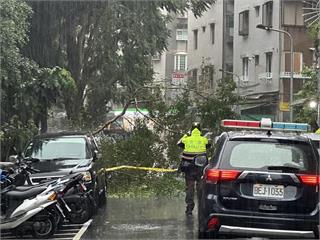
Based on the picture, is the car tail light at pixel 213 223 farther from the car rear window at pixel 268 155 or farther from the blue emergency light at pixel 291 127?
the blue emergency light at pixel 291 127

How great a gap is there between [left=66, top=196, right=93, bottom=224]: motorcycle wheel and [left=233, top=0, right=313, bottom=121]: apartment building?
2282cm

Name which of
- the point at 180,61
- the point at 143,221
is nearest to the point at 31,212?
the point at 143,221

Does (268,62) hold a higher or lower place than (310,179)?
higher

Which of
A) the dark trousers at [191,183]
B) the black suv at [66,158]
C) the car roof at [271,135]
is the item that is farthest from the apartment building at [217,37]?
the car roof at [271,135]

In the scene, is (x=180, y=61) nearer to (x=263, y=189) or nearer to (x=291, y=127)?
(x=291, y=127)

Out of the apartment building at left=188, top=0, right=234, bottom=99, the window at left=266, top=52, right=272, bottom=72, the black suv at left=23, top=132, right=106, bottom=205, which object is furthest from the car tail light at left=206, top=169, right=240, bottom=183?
the apartment building at left=188, top=0, right=234, bottom=99

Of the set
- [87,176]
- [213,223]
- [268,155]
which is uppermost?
[268,155]

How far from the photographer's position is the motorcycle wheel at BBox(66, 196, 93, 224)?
33.7ft

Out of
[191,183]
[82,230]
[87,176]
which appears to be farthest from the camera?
[191,183]

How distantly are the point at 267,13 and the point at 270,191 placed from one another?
101 feet

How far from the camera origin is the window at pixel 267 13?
36.7 m

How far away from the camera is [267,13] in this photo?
3709cm

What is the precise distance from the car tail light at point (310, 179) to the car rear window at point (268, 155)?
94 millimetres

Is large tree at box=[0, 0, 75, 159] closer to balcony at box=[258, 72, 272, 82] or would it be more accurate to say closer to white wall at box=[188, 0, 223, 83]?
balcony at box=[258, 72, 272, 82]
